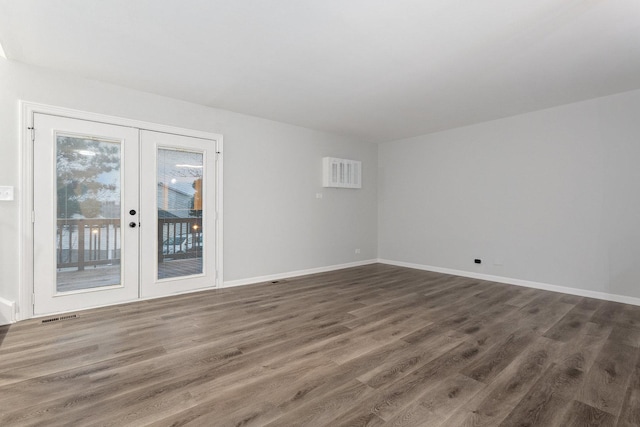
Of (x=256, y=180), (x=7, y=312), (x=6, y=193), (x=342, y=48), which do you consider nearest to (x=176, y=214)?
(x=256, y=180)

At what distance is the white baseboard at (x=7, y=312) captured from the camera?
3.16 meters

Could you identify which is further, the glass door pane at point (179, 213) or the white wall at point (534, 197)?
the glass door pane at point (179, 213)

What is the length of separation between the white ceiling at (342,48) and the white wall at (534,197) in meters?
0.54

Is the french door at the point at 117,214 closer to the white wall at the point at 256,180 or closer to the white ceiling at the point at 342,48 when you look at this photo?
the white wall at the point at 256,180

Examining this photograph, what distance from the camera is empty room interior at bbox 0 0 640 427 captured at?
6.93ft

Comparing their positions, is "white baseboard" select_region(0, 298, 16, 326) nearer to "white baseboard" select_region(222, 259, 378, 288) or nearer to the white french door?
the white french door

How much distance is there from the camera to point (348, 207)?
21.2 feet

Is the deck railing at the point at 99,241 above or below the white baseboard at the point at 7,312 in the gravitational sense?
above

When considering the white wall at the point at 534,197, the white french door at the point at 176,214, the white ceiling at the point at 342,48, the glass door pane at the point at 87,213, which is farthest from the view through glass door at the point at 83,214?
the white wall at the point at 534,197

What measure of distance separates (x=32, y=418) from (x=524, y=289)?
18.1 ft

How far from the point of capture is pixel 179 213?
4.39 meters

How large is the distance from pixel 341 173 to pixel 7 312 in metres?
5.04

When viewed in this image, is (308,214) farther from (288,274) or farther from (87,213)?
(87,213)

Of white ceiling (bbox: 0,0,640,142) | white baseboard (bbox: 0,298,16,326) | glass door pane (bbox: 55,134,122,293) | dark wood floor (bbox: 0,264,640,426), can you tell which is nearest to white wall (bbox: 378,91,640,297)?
white ceiling (bbox: 0,0,640,142)
